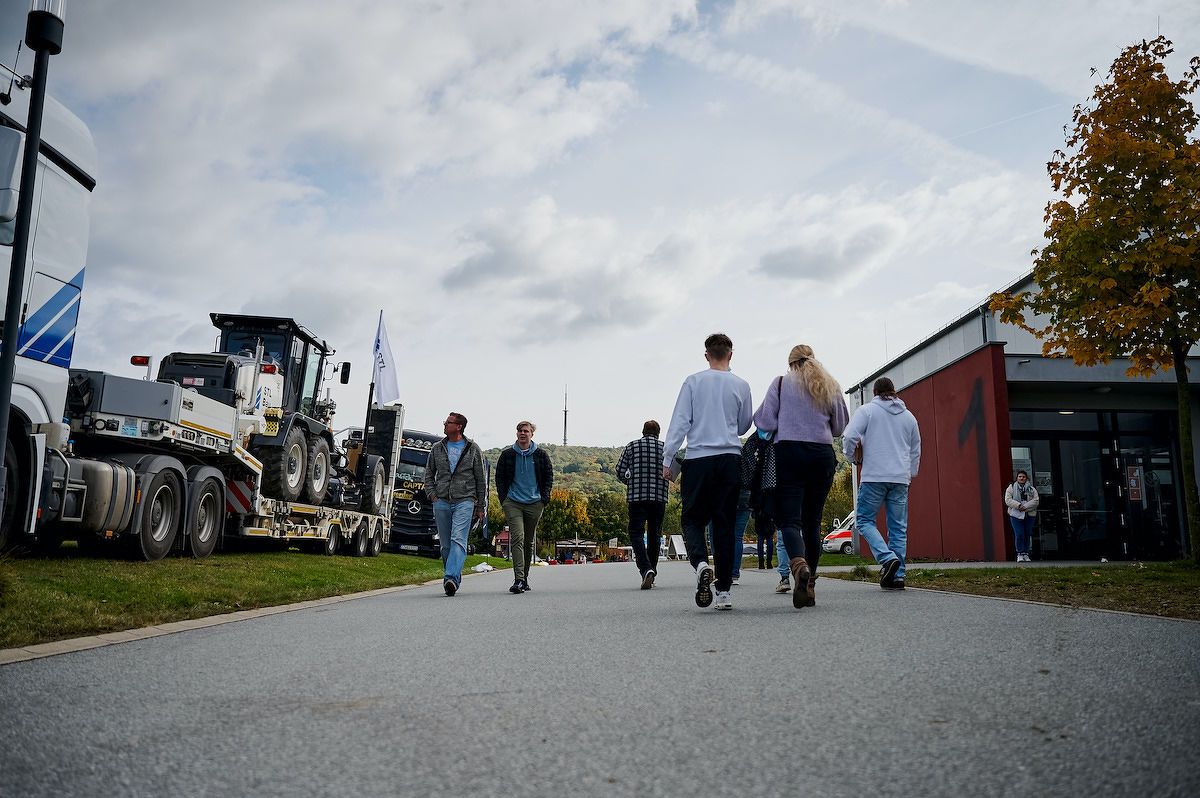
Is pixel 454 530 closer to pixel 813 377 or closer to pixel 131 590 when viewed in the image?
pixel 131 590

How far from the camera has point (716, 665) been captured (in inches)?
141

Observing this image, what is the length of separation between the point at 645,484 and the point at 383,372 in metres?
13.9

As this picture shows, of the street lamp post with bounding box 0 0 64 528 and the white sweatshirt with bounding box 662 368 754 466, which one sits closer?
the street lamp post with bounding box 0 0 64 528

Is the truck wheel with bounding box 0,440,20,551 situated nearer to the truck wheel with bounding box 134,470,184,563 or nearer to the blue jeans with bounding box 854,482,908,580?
the truck wheel with bounding box 134,470,184,563

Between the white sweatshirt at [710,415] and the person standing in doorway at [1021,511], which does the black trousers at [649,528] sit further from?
the person standing in doorway at [1021,511]

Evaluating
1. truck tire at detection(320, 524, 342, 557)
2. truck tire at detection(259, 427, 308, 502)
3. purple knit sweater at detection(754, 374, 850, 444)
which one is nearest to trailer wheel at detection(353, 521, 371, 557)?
truck tire at detection(320, 524, 342, 557)

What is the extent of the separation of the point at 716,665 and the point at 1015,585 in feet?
16.6

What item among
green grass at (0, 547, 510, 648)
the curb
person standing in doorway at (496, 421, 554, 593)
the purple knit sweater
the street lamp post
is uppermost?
the street lamp post

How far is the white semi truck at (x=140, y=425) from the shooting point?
713 centimetres

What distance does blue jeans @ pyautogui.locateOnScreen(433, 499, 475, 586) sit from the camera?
29.6 ft

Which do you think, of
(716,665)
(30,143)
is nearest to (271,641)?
(716,665)

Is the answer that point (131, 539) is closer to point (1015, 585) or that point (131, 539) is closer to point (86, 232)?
point (86, 232)

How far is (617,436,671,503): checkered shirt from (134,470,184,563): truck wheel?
5.13 metres

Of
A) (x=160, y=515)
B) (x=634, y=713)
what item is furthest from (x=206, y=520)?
(x=634, y=713)
